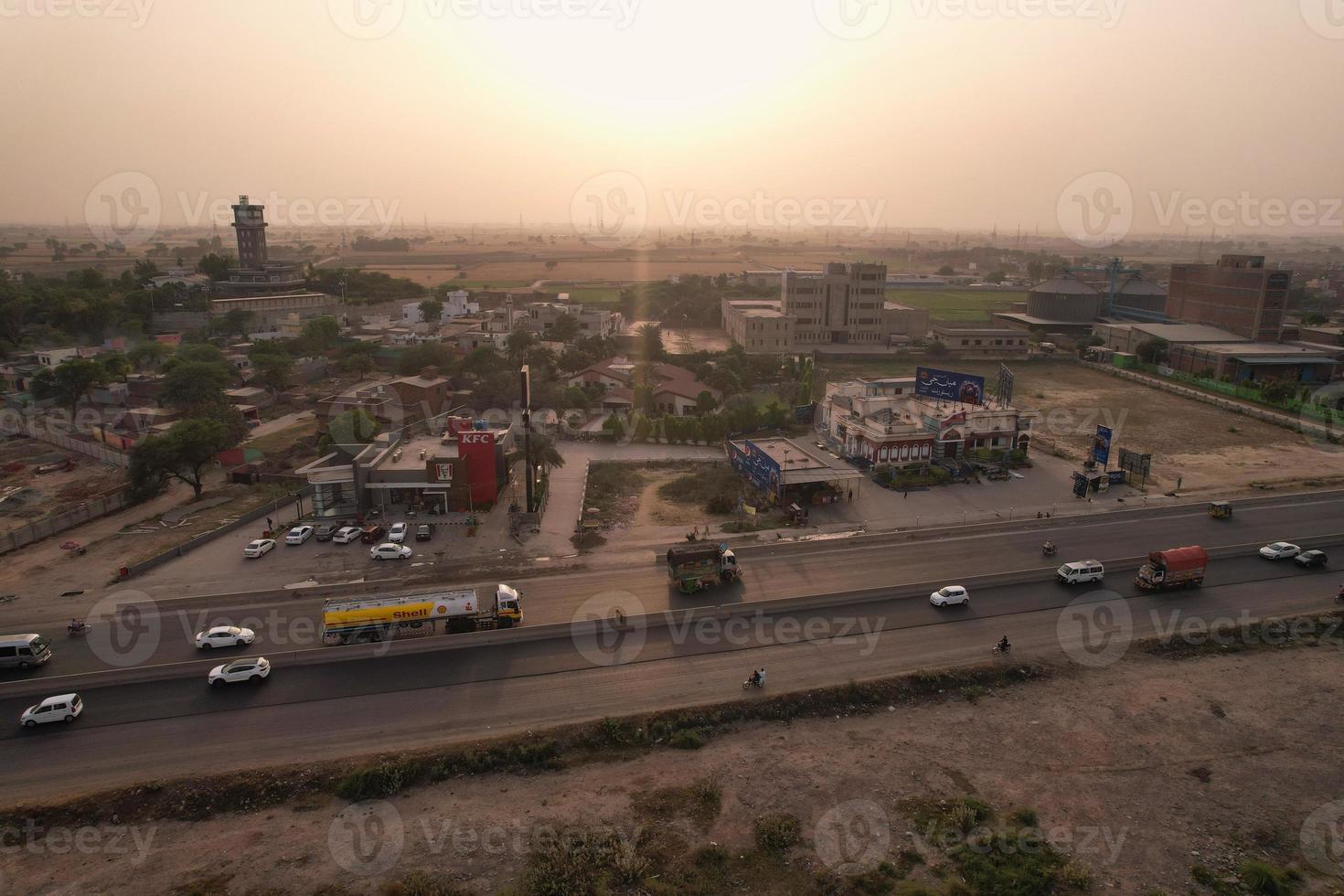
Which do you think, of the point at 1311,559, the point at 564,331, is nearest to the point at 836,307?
the point at 564,331

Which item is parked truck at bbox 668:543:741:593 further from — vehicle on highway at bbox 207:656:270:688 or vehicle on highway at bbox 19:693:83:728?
vehicle on highway at bbox 19:693:83:728

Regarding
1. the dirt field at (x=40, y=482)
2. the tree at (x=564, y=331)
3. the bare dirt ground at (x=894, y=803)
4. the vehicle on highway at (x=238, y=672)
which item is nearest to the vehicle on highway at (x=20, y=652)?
the vehicle on highway at (x=238, y=672)

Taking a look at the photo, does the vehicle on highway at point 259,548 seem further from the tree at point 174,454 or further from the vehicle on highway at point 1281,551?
the vehicle on highway at point 1281,551

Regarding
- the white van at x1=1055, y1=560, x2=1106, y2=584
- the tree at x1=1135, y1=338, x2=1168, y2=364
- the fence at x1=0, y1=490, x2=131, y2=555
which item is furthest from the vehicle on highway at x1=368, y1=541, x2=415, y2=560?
the tree at x1=1135, y1=338, x2=1168, y2=364

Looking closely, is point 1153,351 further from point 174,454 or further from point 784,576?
point 174,454

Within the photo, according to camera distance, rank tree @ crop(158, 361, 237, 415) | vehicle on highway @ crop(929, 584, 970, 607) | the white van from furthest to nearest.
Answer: tree @ crop(158, 361, 237, 415), the white van, vehicle on highway @ crop(929, 584, 970, 607)

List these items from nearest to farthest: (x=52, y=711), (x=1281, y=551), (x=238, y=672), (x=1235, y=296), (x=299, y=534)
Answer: (x=52, y=711)
(x=238, y=672)
(x=1281, y=551)
(x=299, y=534)
(x=1235, y=296)

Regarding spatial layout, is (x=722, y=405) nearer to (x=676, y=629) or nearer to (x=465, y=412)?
(x=465, y=412)
